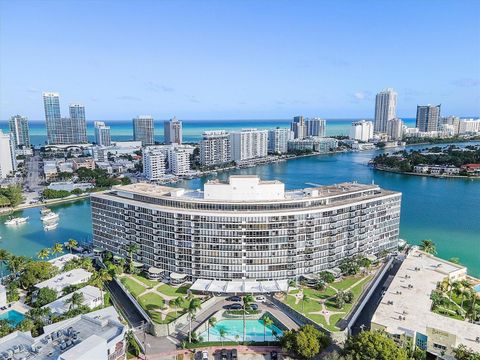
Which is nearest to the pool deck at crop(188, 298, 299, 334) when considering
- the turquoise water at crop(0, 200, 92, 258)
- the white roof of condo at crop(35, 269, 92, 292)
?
the white roof of condo at crop(35, 269, 92, 292)

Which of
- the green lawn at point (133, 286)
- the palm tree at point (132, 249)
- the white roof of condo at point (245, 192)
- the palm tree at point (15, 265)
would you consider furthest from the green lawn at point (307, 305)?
the palm tree at point (15, 265)

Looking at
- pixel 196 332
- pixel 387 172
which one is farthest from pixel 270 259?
pixel 387 172

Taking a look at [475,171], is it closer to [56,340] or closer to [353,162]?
[353,162]

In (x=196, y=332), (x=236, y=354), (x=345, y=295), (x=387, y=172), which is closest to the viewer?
(x=236, y=354)

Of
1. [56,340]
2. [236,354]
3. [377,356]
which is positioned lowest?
[236,354]

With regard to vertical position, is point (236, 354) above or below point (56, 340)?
below

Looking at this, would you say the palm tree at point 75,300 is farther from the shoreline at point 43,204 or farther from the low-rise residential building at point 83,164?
the low-rise residential building at point 83,164
